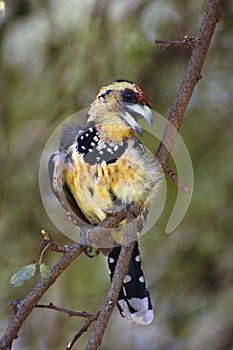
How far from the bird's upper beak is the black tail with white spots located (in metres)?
0.66

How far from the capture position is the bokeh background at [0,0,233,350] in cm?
393

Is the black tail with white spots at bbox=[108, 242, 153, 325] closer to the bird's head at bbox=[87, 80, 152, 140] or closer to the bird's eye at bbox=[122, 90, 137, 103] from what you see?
the bird's head at bbox=[87, 80, 152, 140]

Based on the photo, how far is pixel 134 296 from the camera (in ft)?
11.1

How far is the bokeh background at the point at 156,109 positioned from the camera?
12.9 ft

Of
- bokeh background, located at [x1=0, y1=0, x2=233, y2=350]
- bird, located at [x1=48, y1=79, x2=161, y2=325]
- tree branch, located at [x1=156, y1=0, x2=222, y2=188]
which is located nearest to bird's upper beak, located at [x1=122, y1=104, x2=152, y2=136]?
bird, located at [x1=48, y1=79, x2=161, y2=325]

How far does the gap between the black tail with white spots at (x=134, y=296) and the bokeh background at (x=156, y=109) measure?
1.89 feet

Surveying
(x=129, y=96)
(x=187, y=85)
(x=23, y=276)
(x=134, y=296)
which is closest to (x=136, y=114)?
(x=129, y=96)

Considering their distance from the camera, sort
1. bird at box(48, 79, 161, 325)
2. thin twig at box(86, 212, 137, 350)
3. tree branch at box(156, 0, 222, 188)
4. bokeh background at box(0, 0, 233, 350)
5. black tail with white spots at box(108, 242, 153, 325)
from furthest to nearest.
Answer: bokeh background at box(0, 0, 233, 350) → black tail with white spots at box(108, 242, 153, 325) → bird at box(48, 79, 161, 325) → tree branch at box(156, 0, 222, 188) → thin twig at box(86, 212, 137, 350)

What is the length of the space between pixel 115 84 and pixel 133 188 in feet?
1.64

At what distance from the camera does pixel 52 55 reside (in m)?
4.22

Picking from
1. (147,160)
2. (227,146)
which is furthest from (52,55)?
(147,160)

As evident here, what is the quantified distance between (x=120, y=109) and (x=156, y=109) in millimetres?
952

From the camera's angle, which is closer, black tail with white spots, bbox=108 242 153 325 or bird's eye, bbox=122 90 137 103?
bird's eye, bbox=122 90 137 103

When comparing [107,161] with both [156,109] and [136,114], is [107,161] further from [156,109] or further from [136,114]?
[156,109]
